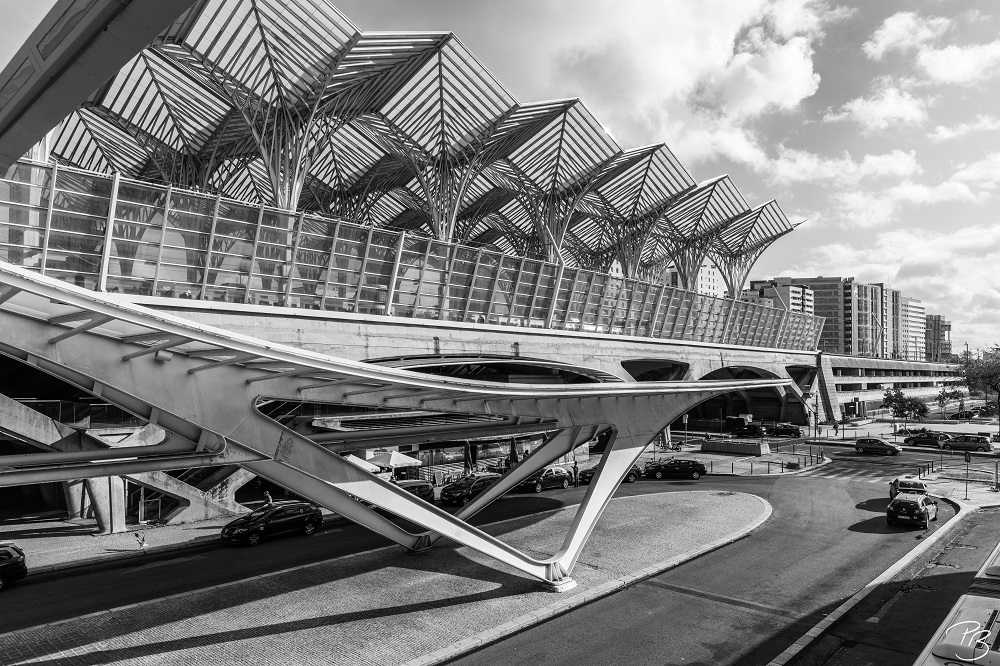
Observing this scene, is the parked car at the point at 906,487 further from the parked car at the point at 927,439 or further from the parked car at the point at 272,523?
the parked car at the point at 927,439

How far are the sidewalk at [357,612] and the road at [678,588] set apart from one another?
72 centimetres

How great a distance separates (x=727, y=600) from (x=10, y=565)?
1840 cm

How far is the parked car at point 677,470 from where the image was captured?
34688 millimetres

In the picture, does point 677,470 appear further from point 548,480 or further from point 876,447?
point 876,447

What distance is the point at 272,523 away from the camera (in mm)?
21438

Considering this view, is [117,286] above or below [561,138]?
below

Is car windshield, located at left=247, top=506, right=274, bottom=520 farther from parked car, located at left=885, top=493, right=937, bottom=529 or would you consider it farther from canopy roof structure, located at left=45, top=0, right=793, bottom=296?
parked car, located at left=885, top=493, right=937, bottom=529

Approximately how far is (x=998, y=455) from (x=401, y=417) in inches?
1635

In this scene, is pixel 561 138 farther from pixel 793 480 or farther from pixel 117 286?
pixel 117 286

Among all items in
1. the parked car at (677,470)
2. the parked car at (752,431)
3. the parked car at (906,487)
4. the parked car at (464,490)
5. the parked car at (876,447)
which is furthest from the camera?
the parked car at (752,431)

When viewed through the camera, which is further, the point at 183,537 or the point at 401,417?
the point at 401,417

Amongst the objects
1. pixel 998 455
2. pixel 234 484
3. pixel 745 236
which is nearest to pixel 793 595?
pixel 234 484

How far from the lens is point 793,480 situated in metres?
33.4

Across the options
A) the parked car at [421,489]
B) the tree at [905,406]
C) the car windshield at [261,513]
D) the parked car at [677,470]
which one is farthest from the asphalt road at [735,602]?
the tree at [905,406]
